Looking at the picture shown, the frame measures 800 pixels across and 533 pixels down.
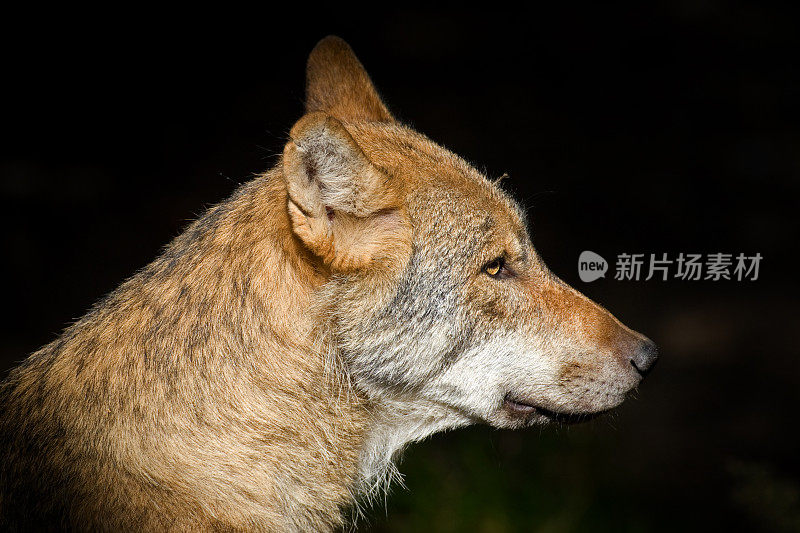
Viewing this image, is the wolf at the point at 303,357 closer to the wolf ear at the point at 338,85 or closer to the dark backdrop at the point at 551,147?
the wolf ear at the point at 338,85

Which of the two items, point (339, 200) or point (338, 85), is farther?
point (338, 85)

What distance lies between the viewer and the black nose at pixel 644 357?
3.94 metres

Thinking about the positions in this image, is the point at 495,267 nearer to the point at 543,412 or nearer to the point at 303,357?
the point at 543,412

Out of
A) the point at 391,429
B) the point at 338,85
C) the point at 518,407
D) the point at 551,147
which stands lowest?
the point at 391,429

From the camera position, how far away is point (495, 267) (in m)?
3.87

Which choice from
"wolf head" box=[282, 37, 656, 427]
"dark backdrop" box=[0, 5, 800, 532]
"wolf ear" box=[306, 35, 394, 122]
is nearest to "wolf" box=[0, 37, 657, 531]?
"wolf head" box=[282, 37, 656, 427]

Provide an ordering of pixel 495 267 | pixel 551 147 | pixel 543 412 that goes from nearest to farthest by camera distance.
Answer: pixel 495 267 < pixel 543 412 < pixel 551 147

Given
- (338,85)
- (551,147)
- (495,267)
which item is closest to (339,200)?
(495,267)

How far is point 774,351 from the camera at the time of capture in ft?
26.5

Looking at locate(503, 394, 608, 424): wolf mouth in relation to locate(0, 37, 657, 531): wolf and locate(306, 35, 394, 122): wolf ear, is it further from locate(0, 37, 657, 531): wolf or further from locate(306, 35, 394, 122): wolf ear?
locate(306, 35, 394, 122): wolf ear

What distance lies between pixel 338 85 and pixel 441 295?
141 centimetres

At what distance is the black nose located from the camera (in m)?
3.94

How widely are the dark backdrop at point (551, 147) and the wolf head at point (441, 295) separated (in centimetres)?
333

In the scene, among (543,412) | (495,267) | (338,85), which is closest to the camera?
(495,267)
